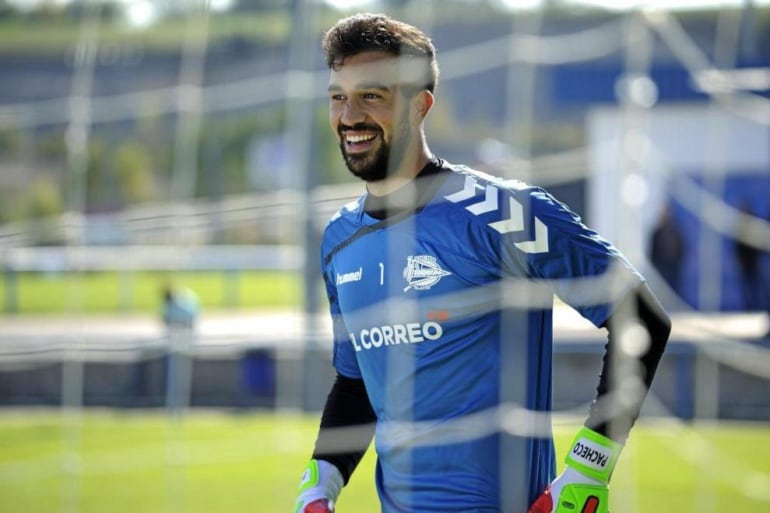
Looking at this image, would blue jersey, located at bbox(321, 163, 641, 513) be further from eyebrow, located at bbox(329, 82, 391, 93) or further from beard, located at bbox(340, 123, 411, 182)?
eyebrow, located at bbox(329, 82, 391, 93)

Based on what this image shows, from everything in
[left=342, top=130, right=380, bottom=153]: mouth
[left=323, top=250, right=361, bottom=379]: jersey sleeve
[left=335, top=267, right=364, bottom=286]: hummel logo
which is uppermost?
[left=342, top=130, right=380, bottom=153]: mouth

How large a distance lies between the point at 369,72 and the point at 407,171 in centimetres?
20

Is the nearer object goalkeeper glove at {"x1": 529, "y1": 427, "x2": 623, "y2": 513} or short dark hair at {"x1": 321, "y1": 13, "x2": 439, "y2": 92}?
goalkeeper glove at {"x1": 529, "y1": 427, "x2": 623, "y2": 513}

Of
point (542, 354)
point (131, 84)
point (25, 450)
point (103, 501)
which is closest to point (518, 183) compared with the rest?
point (542, 354)

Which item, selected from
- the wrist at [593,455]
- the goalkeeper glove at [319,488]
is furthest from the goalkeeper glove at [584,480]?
the goalkeeper glove at [319,488]

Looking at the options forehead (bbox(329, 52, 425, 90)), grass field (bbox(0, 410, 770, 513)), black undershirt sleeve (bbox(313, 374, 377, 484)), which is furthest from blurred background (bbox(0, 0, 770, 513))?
forehead (bbox(329, 52, 425, 90))

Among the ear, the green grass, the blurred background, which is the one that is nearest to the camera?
the ear

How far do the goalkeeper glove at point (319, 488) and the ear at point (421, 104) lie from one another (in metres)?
0.68

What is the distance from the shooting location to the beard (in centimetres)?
241

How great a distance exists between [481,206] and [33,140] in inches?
358

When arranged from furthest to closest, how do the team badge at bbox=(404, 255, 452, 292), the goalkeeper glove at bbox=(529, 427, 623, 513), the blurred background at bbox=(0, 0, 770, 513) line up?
the blurred background at bbox=(0, 0, 770, 513)
the team badge at bbox=(404, 255, 452, 292)
the goalkeeper glove at bbox=(529, 427, 623, 513)

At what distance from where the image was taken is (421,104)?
2486 mm

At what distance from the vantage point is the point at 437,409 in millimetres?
2355

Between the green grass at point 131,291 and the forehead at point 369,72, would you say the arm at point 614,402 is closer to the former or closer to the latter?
the forehead at point 369,72
